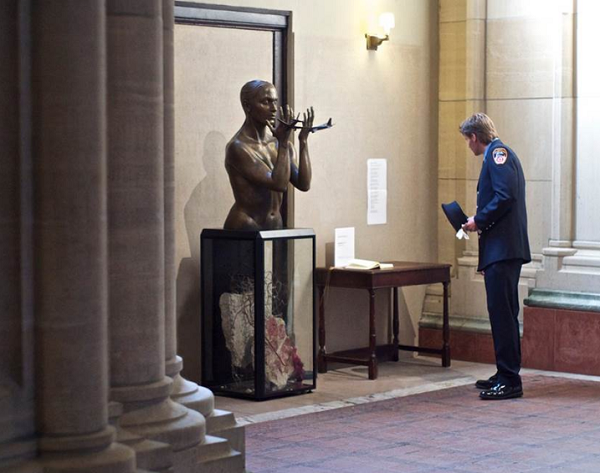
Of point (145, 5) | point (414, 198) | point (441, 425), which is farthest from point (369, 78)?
point (145, 5)

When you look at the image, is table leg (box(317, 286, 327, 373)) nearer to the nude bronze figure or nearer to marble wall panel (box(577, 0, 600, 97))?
the nude bronze figure

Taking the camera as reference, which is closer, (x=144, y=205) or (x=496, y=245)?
(x=144, y=205)

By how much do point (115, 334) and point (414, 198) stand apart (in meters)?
5.53

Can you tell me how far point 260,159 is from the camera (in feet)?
27.5

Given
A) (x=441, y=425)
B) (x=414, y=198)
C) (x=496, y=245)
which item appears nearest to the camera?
(x=441, y=425)

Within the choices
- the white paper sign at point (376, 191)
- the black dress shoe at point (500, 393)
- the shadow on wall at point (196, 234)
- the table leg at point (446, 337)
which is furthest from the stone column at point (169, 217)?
the white paper sign at point (376, 191)

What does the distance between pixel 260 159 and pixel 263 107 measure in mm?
331

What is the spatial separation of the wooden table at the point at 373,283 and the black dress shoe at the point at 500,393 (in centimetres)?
100

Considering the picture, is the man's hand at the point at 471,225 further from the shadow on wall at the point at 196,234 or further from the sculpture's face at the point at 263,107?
the shadow on wall at the point at 196,234

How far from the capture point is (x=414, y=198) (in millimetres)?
10297

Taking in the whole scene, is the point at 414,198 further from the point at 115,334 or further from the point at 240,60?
the point at 115,334

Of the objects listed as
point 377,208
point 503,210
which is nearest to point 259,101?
point 503,210

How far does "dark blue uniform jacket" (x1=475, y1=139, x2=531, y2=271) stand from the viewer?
8.31 meters

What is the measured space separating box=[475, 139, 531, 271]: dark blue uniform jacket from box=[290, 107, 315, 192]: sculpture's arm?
113 centimetres
